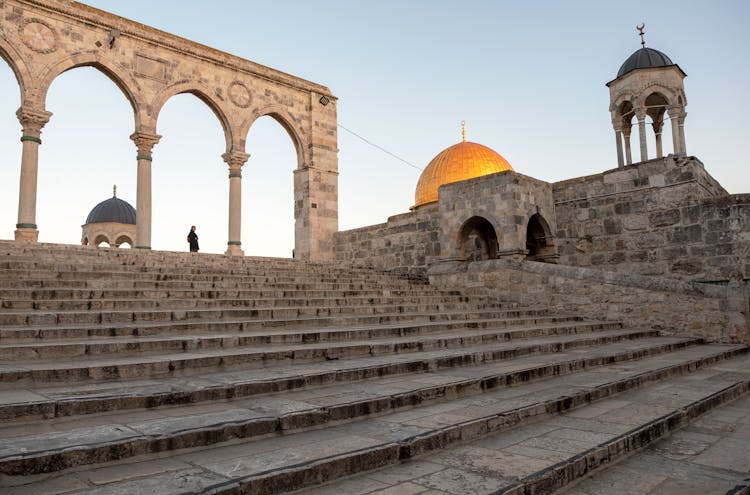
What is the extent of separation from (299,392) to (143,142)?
13.1 metres

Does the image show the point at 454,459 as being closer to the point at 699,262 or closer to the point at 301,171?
the point at 699,262

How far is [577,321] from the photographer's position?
31.7 ft

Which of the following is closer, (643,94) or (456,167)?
(643,94)

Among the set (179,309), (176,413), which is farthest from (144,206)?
(176,413)

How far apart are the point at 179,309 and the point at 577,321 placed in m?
6.93

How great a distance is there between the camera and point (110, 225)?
31.4 m

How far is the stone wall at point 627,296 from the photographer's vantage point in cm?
869

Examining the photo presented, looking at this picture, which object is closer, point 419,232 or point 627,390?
point 627,390

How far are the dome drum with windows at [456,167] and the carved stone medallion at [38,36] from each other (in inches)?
697

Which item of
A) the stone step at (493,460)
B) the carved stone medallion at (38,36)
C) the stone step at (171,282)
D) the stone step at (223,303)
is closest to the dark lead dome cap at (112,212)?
the carved stone medallion at (38,36)

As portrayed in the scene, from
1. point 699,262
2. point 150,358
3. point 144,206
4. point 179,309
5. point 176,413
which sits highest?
point 144,206

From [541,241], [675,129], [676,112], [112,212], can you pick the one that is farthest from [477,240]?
[112,212]

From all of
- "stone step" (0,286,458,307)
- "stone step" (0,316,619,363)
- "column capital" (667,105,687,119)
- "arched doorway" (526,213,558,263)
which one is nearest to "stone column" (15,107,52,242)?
"stone step" (0,286,458,307)

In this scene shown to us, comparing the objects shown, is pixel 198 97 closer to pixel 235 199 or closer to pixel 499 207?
pixel 235 199
